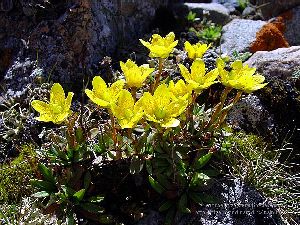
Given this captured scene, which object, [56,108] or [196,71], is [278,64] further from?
[56,108]

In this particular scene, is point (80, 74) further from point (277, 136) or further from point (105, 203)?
point (277, 136)

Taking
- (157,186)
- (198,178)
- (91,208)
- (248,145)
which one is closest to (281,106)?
(248,145)

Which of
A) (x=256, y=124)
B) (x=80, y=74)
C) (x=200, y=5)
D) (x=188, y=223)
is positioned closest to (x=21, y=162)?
(x=80, y=74)

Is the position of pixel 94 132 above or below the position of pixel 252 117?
A: above

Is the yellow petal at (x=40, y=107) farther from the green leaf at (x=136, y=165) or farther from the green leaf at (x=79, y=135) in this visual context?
the green leaf at (x=136, y=165)

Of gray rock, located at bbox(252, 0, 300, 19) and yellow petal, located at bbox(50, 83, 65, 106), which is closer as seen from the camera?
yellow petal, located at bbox(50, 83, 65, 106)

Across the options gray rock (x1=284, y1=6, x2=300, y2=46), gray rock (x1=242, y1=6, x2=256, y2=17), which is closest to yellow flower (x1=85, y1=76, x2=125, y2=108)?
gray rock (x1=284, y1=6, x2=300, y2=46)

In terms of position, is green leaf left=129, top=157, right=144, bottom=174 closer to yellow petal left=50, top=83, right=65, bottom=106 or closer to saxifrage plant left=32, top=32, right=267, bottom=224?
saxifrage plant left=32, top=32, right=267, bottom=224
